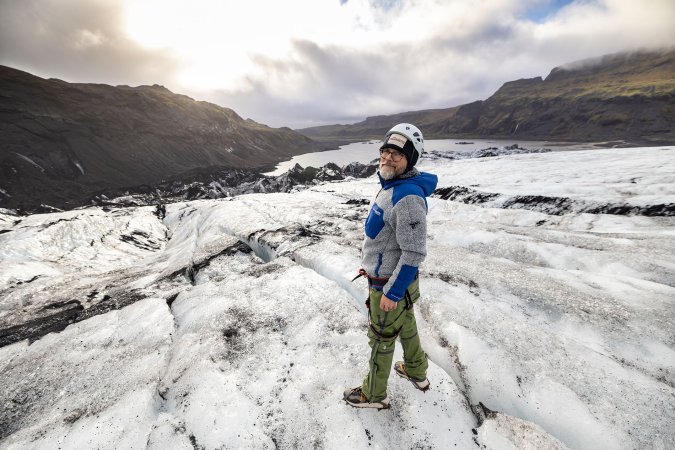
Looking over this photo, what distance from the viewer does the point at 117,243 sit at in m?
16.6

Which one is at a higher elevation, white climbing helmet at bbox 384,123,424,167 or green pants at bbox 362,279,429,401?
white climbing helmet at bbox 384,123,424,167

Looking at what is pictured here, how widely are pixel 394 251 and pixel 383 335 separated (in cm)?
92

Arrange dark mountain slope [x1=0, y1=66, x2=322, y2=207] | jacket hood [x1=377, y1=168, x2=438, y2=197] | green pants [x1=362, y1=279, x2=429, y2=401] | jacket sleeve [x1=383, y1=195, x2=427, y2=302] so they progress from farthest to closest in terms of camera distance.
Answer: dark mountain slope [x1=0, y1=66, x2=322, y2=207], green pants [x1=362, y1=279, x2=429, y2=401], jacket hood [x1=377, y1=168, x2=438, y2=197], jacket sleeve [x1=383, y1=195, x2=427, y2=302]

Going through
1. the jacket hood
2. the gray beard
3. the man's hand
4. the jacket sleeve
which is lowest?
the man's hand

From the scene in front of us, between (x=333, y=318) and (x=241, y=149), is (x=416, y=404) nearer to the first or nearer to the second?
(x=333, y=318)

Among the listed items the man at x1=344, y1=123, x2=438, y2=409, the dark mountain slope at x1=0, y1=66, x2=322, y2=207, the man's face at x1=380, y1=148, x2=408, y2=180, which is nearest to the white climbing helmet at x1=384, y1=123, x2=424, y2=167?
the man at x1=344, y1=123, x2=438, y2=409

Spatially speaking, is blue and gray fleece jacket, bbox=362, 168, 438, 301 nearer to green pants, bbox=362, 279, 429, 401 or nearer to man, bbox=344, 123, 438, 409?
man, bbox=344, 123, 438, 409

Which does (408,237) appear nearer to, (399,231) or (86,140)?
(399,231)

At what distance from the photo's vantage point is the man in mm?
2691

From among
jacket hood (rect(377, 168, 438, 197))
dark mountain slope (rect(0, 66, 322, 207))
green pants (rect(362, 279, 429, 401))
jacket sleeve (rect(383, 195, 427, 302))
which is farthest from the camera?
dark mountain slope (rect(0, 66, 322, 207))

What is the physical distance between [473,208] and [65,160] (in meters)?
110

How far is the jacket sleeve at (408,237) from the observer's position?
2.66 metres

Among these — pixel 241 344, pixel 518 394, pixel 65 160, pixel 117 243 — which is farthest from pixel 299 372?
pixel 65 160

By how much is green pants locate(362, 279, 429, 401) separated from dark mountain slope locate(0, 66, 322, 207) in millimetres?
81348
